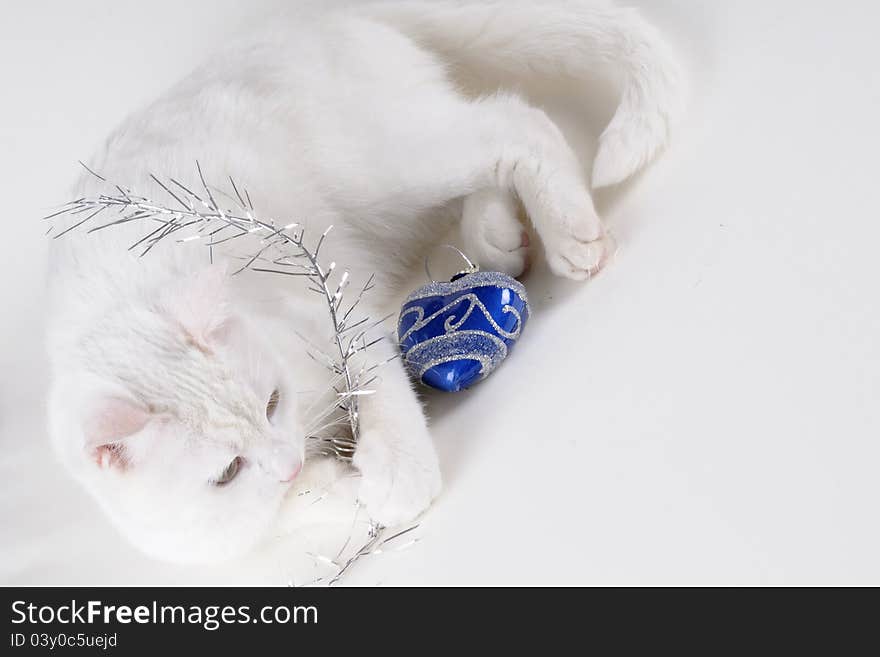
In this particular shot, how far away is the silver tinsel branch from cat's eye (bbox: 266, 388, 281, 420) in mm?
101

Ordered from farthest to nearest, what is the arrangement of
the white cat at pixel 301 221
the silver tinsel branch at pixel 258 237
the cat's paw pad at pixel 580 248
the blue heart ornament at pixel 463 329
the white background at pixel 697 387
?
the cat's paw pad at pixel 580 248 < the blue heart ornament at pixel 463 329 < the silver tinsel branch at pixel 258 237 < the white cat at pixel 301 221 < the white background at pixel 697 387

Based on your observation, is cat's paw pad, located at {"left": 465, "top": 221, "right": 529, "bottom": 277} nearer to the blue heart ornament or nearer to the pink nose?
the blue heart ornament

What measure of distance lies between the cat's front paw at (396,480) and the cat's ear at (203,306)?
272 millimetres

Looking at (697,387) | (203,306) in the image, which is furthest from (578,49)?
(203,306)

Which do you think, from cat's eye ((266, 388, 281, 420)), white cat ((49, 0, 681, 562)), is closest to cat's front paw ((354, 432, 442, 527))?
white cat ((49, 0, 681, 562))

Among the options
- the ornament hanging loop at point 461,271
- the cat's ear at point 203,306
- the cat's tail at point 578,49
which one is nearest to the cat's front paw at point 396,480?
the cat's ear at point 203,306

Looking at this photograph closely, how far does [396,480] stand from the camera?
1320 millimetres

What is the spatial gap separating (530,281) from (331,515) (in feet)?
1.99

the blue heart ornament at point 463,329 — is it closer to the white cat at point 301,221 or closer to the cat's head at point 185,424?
the white cat at point 301,221

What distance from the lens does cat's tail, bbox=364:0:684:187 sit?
5.54 feet

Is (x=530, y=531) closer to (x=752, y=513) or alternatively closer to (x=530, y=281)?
(x=752, y=513)

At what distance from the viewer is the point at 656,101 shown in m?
1.70

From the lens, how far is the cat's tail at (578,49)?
169 cm
